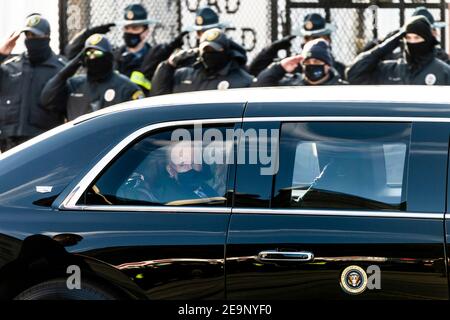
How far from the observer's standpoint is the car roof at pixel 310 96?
487 cm

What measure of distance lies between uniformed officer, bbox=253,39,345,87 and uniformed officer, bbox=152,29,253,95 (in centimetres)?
22

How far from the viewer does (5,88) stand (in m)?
12.1

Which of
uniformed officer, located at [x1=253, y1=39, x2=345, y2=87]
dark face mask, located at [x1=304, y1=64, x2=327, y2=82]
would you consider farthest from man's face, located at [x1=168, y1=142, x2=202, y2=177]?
dark face mask, located at [x1=304, y1=64, x2=327, y2=82]

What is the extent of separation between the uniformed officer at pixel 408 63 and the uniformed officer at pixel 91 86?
7.05 feet

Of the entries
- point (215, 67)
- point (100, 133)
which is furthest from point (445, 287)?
point (215, 67)

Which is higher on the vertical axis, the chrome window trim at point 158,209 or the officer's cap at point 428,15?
the officer's cap at point 428,15

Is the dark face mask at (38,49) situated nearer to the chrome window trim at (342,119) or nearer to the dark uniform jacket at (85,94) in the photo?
the dark uniform jacket at (85,94)

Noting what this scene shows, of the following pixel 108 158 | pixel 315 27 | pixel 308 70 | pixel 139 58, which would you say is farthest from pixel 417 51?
pixel 108 158

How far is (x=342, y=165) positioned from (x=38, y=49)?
780 cm

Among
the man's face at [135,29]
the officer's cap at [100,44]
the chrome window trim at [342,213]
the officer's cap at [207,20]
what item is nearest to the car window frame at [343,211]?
the chrome window trim at [342,213]

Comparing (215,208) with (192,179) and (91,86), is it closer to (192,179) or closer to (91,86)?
(192,179)

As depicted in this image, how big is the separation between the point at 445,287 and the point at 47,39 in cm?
828

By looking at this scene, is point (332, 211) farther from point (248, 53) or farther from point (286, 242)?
point (248, 53)

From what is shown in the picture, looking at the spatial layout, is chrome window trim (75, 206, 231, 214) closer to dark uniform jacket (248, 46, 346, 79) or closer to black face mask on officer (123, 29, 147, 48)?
dark uniform jacket (248, 46, 346, 79)
